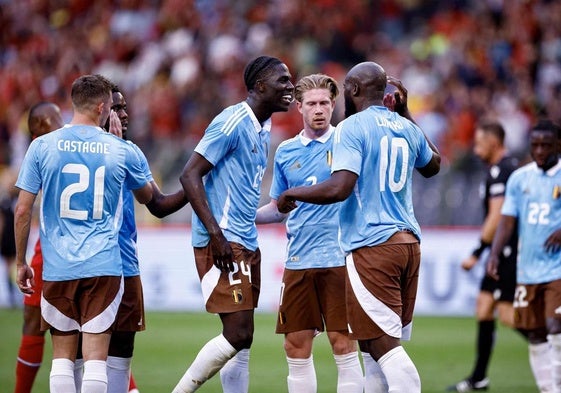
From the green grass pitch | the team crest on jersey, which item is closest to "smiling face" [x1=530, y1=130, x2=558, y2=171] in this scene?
the team crest on jersey

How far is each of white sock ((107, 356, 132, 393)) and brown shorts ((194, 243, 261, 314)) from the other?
83 centimetres

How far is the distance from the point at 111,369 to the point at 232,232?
4.56ft

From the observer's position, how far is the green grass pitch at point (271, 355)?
34.9ft

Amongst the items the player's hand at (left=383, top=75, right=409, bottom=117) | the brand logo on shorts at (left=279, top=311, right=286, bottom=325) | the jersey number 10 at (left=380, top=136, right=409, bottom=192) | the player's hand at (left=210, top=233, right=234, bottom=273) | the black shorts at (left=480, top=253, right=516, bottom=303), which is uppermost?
the player's hand at (left=383, top=75, right=409, bottom=117)

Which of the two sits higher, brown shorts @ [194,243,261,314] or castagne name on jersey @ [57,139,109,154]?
castagne name on jersey @ [57,139,109,154]

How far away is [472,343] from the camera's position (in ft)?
A: 46.6

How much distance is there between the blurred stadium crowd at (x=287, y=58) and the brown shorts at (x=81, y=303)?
437 inches

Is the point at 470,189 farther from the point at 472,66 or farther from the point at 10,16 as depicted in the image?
the point at 10,16

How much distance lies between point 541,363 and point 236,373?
3.22 meters

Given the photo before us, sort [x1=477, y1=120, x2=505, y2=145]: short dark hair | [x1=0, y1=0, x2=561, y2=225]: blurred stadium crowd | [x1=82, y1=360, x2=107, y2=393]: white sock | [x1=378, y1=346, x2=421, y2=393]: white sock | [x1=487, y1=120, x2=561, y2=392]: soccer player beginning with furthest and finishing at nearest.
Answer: [x1=0, y1=0, x2=561, y2=225]: blurred stadium crowd → [x1=477, y1=120, x2=505, y2=145]: short dark hair → [x1=487, y1=120, x2=561, y2=392]: soccer player → [x1=82, y1=360, x2=107, y2=393]: white sock → [x1=378, y1=346, x2=421, y2=393]: white sock

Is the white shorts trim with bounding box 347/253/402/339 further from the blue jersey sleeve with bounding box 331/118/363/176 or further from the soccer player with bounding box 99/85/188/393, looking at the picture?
the soccer player with bounding box 99/85/188/393

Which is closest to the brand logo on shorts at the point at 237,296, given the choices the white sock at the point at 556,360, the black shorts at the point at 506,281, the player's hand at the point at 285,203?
the player's hand at the point at 285,203

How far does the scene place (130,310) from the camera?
771 centimetres

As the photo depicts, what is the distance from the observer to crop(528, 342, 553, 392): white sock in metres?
9.29
